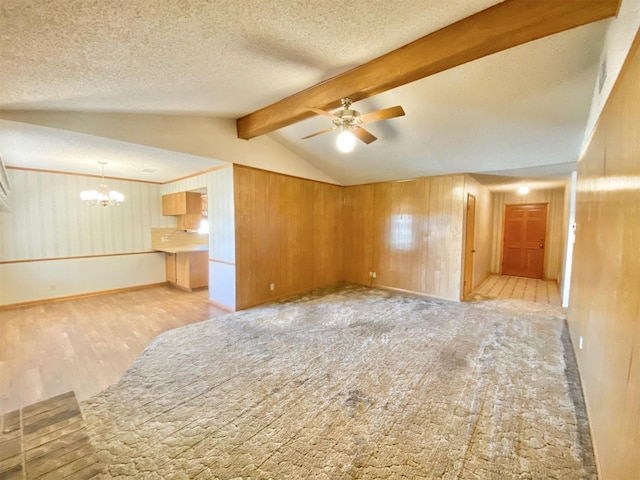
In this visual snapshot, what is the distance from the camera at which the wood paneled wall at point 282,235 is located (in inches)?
178

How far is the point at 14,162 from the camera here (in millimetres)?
4172

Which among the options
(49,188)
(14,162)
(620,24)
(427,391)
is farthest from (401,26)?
(49,188)

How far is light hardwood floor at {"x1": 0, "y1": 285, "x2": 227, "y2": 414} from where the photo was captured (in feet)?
7.93

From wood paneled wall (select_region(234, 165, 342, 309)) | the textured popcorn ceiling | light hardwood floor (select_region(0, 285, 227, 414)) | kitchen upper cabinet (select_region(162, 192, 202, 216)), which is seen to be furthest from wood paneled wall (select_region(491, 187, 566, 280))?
light hardwood floor (select_region(0, 285, 227, 414))

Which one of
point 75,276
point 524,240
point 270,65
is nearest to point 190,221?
point 75,276

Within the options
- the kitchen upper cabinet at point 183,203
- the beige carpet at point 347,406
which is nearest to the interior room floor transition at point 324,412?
the beige carpet at point 347,406

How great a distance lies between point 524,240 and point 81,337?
9.81 meters

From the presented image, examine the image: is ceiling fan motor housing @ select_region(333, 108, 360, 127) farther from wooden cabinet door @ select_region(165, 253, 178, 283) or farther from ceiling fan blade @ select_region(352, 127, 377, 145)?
wooden cabinet door @ select_region(165, 253, 178, 283)

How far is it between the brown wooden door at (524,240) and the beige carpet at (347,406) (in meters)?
4.40

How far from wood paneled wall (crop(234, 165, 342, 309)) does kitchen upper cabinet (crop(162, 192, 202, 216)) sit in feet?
6.79

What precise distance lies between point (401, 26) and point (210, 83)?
1789mm

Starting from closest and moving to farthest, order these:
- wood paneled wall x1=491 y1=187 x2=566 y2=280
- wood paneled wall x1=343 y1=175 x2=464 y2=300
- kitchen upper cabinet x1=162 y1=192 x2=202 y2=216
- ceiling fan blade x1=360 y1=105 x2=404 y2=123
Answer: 1. ceiling fan blade x1=360 y1=105 x2=404 y2=123
2. wood paneled wall x1=343 y1=175 x2=464 y2=300
3. kitchen upper cabinet x1=162 y1=192 x2=202 y2=216
4. wood paneled wall x1=491 y1=187 x2=566 y2=280

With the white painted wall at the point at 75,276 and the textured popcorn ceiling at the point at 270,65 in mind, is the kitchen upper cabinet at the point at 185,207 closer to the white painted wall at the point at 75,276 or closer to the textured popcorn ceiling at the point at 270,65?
the white painted wall at the point at 75,276

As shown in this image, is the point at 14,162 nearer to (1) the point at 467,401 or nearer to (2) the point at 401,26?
(2) the point at 401,26
